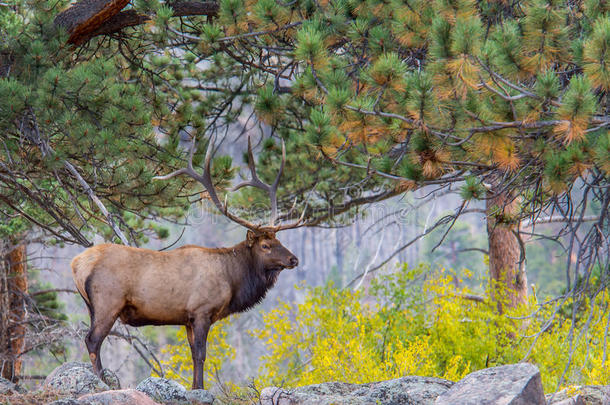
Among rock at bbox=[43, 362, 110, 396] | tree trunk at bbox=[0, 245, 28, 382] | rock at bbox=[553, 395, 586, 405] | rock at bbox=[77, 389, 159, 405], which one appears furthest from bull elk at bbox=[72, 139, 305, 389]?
tree trunk at bbox=[0, 245, 28, 382]

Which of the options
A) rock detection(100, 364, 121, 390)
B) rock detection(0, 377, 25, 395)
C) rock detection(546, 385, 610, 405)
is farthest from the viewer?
rock detection(100, 364, 121, 390)

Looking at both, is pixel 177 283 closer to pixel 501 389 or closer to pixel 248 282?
pixel 248 282

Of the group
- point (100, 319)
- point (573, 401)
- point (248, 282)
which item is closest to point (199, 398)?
point (100, 319)

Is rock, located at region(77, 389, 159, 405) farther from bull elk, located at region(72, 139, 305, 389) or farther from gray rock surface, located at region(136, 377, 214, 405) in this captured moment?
bull elk, located at region(72, 139, 305, 389)

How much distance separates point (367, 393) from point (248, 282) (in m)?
2.26

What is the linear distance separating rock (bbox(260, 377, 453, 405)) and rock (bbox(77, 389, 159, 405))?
945mm

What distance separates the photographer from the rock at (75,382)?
5133mm

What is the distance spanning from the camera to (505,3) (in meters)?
6.54

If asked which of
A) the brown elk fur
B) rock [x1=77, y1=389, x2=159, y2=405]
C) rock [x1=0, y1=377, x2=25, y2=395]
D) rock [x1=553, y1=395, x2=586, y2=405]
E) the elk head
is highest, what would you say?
the elk head

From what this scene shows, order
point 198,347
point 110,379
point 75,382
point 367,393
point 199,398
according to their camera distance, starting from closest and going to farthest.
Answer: point 75,382 → point 367,393 → point 199,398 → point 110,379 → point 198,347

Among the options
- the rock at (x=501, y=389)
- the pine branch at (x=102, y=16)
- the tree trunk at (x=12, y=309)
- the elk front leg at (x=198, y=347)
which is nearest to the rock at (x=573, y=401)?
the rock at (x=501, y=389)

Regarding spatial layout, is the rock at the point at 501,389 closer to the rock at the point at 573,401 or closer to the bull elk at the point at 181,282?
the rock at the point at 573,401

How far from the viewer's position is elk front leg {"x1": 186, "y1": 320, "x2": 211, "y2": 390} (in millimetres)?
6621

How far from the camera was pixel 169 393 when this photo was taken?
5391mm
